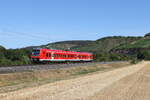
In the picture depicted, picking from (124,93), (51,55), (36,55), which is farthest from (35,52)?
(124,93)

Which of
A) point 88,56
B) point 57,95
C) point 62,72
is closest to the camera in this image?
point 57,95

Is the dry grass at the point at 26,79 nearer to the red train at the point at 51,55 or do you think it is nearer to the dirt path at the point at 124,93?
the dirt path at the point at 124,93

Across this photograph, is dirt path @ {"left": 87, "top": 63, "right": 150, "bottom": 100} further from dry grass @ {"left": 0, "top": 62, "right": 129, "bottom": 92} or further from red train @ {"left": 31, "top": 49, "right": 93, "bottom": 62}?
red train @ {"left": 31, "top": 49, "right": 93, "bottom": 62}

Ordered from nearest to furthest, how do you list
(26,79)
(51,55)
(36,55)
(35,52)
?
1. (26,79)
2. (36,55)
3. (35,52)
4. (51,55)

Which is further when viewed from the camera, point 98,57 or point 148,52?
point 148,52

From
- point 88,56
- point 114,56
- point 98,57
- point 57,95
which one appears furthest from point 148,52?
point 57,95

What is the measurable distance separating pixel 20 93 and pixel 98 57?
11138cm

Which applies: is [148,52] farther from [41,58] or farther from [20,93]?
[20,93]

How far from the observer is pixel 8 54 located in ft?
238

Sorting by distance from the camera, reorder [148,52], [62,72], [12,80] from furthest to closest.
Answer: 1. [148,52]
2. [62,72]
3. [12,80]

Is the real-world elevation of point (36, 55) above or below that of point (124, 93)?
above

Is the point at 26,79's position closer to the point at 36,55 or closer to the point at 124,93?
the point at 124,93

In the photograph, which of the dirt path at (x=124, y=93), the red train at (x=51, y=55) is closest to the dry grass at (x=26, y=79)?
the dirt path at (x=124, y=93)

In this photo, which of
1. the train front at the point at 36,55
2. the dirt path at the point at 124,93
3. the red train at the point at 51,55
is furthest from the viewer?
the red train at the point at 51,55
